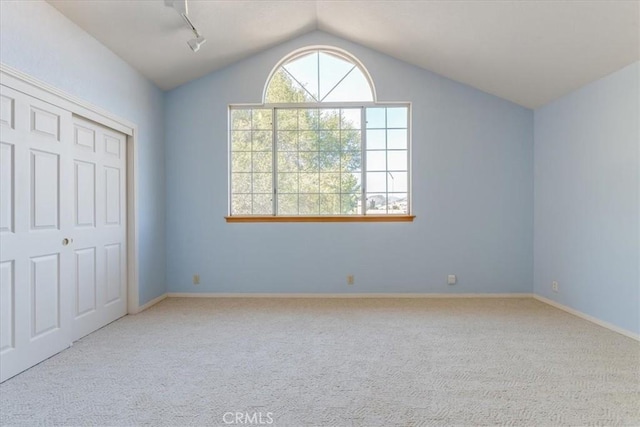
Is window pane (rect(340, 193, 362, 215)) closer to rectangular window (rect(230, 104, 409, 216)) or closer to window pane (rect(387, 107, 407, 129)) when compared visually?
rectangular window (rect(230, 104, 409, 216))

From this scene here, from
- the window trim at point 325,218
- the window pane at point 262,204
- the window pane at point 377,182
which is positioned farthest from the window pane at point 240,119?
the window pane at point 377,182

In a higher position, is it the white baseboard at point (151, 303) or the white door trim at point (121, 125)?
the white door trim at point (121, 125)

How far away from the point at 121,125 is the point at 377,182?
2.96m

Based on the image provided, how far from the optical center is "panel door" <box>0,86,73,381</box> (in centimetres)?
221

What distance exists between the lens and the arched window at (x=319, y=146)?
14.5 ft

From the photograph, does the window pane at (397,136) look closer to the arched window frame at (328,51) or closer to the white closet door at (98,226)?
the arched window frame at (328,51)

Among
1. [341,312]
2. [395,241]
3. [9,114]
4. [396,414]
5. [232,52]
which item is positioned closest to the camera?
[396,414]

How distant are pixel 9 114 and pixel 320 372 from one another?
2.64 m

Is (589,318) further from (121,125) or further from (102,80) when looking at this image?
(102,80)

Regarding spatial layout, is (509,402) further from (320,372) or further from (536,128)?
(536,128)

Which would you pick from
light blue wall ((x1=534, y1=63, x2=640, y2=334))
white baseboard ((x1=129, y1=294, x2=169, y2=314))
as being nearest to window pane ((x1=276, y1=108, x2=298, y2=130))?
white baseboard ((x1=129, y1=294, x2=169, y2=314))

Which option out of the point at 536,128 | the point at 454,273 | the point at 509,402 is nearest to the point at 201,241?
the point at 454,273

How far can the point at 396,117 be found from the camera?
4.43m

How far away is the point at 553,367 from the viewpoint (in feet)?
7.72
